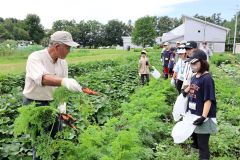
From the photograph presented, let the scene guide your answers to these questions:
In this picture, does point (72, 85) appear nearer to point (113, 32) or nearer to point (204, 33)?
point (204, 33)

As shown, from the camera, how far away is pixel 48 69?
4.48 metres

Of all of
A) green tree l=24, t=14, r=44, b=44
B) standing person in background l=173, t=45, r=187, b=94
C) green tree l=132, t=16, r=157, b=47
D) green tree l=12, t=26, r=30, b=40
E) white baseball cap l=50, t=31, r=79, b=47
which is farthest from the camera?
green tree l=132, t=16, r=157, b=47

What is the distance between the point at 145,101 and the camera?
813 cm

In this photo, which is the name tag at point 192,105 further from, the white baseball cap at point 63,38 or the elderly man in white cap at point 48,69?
the white baseball cap at point 63,38

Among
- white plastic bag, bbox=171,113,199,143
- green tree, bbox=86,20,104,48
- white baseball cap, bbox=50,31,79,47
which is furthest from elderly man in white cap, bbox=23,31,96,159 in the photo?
green tree, bbox=86,20,104,48

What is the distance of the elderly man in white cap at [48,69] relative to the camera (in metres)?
4.01

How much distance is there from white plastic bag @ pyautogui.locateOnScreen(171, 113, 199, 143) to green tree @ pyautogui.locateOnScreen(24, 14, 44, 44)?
→ 7918 centimetres

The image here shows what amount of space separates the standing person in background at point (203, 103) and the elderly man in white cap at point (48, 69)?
2063 mm

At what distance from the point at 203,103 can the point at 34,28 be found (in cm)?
8245

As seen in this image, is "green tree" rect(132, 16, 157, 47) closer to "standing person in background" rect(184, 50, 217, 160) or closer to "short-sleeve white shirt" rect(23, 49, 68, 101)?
"standing person in background" rect(184, 50, 217, 160)

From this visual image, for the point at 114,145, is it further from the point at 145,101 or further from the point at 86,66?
the point at 86,66

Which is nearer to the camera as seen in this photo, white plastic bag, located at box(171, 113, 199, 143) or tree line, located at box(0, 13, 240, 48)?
white plastic bag, located at box(171, 113, 199, 143)

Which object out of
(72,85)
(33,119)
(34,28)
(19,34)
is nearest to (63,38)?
(72,85)

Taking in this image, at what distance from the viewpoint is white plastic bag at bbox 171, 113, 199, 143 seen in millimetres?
5457
